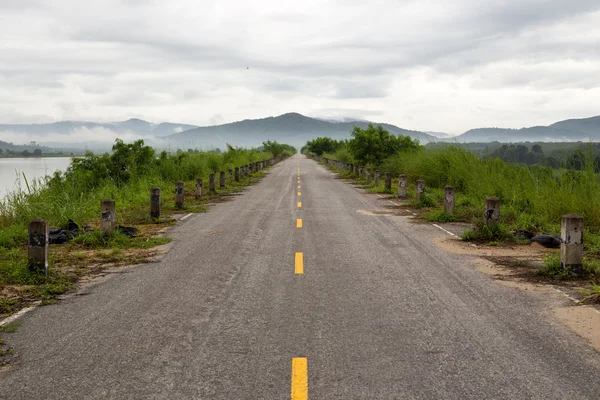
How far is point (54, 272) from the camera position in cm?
820

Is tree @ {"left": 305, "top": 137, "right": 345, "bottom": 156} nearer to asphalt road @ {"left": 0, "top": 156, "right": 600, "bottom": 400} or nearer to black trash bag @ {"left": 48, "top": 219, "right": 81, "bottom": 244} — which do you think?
black trash bag @ {"left": 48, "top": 219, "right": 81, "bottom": 244}

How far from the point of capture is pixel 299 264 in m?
A: 8.65

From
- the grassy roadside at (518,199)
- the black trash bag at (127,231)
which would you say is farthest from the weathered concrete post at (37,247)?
the grassy roadside at (518,199)

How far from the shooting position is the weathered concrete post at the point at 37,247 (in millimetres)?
7848

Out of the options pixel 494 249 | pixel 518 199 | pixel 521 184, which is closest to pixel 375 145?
pixel 521 184

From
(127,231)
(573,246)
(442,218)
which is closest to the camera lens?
(573,246)

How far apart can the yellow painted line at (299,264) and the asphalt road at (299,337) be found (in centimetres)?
6

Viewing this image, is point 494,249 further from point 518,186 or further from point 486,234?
point 518,186

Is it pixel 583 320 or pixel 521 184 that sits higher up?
pixel 521 184

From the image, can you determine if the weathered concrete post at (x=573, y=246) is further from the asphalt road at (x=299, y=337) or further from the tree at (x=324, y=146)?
the tree at (x=324, y=146)

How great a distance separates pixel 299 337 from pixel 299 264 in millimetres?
3443

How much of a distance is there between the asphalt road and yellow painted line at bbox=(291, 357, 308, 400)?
16 mm

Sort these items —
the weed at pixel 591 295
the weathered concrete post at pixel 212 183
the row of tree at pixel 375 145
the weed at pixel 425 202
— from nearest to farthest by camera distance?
1. the weed at pixel 591 295
2. the weed at pixel 425 202
3. the weathered concrete post at pixel 212 183
4. the row of tree at pixel 375 145

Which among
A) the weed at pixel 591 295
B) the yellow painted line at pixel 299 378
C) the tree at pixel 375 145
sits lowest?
the yellow painted line at pixel 299 378
